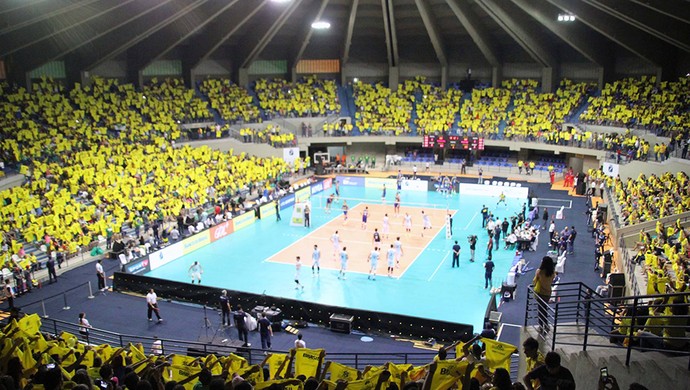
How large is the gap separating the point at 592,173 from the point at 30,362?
132 feet

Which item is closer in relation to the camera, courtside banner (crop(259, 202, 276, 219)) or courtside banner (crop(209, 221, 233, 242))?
courtside banner (crop(209, 221, 233, 242))

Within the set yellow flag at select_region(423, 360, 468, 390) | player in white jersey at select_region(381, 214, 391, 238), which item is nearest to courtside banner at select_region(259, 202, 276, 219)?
player in white jersey at select_region(381, 214, 391, 238)

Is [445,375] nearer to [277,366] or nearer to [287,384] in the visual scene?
[287,384]

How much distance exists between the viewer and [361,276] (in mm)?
26234

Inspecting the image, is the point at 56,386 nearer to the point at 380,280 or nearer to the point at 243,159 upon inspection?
the point at 380,280

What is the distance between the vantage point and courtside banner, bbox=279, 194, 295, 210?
38.8 metres

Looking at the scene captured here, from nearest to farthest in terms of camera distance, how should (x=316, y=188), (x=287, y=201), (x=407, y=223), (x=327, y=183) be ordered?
(x=407, y=223), (x=287, y=201), (x=316, y=188), (x=327, y=183)

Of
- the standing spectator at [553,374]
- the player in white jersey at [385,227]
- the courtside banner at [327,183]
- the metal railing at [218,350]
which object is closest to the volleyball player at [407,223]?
the player in white jersey at [385,227]

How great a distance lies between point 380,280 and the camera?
25766mm

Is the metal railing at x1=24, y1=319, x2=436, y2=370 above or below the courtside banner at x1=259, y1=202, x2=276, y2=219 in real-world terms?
below

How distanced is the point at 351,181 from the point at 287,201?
930cm

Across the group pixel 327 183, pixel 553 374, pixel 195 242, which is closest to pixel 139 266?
pixel 195 242

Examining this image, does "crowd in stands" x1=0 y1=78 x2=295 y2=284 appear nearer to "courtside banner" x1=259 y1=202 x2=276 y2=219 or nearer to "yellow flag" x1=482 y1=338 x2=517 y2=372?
"courtside banner" x1=259 y1=202 x2=276 y2=219

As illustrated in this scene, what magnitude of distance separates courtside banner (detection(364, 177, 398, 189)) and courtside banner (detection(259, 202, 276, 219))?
1111cm
